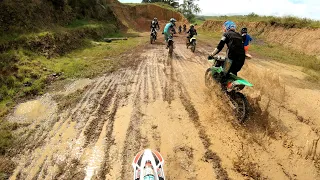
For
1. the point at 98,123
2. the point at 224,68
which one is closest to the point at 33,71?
the point at 98,123

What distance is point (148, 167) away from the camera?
3855mm

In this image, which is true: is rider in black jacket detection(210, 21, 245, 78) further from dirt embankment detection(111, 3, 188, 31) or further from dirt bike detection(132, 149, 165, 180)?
dirt embankment detection(111, 3, 188, 31)

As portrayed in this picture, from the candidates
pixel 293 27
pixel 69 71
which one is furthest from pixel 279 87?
pixel 293 27

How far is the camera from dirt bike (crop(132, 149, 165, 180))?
3.65 metres

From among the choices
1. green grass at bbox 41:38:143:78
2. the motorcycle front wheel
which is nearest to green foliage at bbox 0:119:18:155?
green grass at bbox 41:38:143:78

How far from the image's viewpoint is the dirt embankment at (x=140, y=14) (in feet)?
126

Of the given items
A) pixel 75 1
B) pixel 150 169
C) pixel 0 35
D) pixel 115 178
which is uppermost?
pixel 75 1

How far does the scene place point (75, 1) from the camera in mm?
22359

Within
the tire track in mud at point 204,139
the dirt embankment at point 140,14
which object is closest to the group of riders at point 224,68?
the tire track in mud at point 204,139

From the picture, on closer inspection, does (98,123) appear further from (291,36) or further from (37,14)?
(291,36)

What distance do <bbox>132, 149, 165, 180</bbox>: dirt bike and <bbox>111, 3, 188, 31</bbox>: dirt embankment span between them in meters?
33.3

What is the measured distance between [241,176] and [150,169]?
161 centimetres

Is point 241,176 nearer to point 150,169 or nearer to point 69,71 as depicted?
point 150,169

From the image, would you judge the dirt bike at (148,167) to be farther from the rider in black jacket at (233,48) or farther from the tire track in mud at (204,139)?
the rider in black jacket at (233,48)
